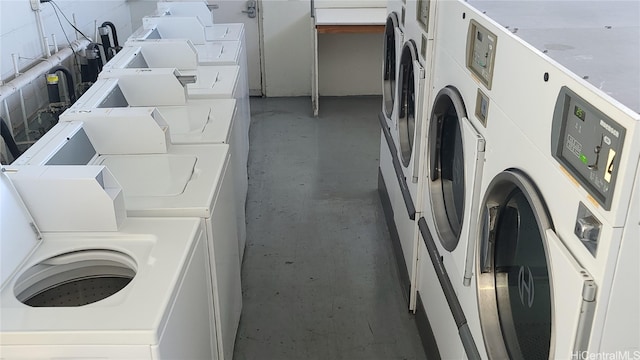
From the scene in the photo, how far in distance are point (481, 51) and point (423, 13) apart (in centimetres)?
84

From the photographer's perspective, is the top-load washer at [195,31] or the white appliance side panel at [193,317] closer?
the white appliance side panel at [193,317]

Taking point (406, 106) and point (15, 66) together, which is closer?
point (15, 66)

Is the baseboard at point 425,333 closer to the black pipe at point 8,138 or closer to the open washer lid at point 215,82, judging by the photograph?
the open washer lid at point 215,82

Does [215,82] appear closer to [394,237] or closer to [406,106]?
[406,106]

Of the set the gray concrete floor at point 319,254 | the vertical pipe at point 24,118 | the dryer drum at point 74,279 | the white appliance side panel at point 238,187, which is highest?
the vertical pipe at point 24,118

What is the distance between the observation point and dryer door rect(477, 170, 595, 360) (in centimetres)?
123

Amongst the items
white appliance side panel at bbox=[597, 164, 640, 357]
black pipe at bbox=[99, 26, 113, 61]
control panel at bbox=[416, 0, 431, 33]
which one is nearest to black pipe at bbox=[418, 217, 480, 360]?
white appliance side panel at bbox=[597, 164, 640, 357]

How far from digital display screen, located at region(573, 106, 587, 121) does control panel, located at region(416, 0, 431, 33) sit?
1352 mm

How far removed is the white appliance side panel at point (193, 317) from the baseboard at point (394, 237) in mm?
1138

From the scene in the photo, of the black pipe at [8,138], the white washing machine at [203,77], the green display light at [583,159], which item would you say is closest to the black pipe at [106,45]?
the white washing machine at [203,77]

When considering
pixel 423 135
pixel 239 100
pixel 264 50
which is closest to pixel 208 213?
pixel 423 135

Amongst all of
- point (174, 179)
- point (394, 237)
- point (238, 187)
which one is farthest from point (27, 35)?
point (394, 237)

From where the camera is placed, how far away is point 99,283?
6.53 ft

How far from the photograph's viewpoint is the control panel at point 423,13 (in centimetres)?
249
